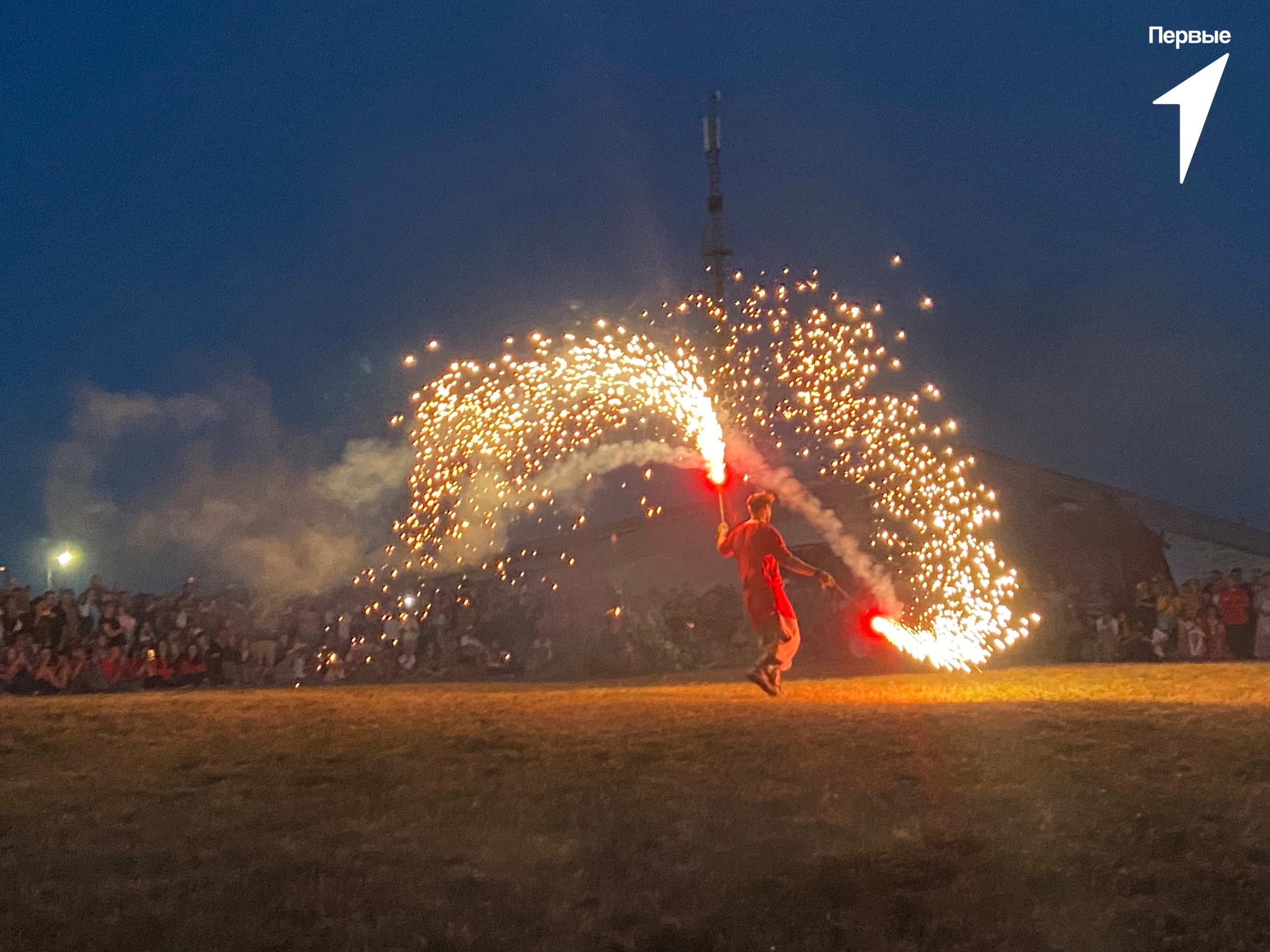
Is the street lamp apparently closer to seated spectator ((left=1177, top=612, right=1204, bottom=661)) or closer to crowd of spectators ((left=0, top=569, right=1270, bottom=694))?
crowd of spectators ((left=0, top=569, right=1270, bottom=694))

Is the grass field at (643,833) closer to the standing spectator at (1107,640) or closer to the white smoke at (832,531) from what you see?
the white smoke at (832,531)

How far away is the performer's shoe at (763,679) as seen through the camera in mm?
15406

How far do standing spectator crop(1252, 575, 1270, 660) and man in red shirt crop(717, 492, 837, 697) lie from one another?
11.9 meters

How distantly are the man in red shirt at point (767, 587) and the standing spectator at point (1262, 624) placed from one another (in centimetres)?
1192

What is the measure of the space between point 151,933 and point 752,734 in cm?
536

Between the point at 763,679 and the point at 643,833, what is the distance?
741 cm

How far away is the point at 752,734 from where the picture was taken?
1091 centimetres

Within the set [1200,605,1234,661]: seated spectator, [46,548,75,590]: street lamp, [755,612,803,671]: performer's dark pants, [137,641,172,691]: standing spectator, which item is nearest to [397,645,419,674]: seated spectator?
[137,641,172,691]: standing spectator

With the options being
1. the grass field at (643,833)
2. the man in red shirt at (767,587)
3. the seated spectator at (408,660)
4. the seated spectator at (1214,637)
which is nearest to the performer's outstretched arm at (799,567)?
the man in red shirt at (767,587)

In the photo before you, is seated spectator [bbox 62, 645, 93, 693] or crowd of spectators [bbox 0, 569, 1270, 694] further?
crowd of spectators [bbox 0, 569, 1270, 694]

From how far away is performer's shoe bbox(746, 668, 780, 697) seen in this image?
1541 cm

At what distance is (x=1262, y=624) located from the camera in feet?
→ 78.2

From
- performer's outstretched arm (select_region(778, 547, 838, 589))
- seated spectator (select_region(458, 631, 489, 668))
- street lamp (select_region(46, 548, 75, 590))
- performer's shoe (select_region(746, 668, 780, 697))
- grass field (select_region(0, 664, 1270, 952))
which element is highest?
street lamp (select_region(46, 548, 75, 590))

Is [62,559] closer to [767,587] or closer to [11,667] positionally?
[11,667]
